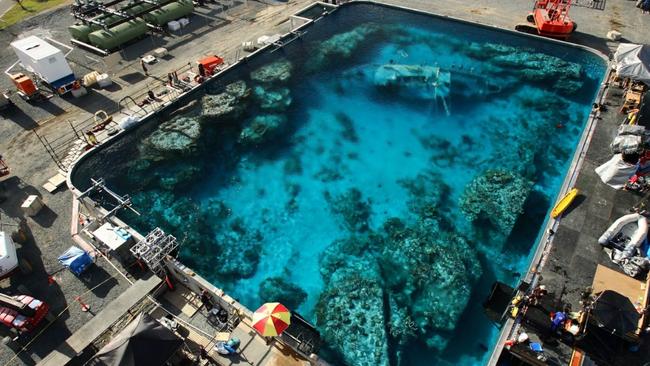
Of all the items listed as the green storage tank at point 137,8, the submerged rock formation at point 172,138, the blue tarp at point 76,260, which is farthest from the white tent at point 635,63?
the green storage tank at point 137,8

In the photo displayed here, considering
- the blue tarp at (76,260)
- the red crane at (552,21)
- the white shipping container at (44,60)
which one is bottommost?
the blue tarp at (76,260)

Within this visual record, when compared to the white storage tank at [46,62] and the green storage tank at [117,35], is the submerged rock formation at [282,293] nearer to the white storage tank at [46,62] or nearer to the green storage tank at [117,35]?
the white storage tank at [46,62]

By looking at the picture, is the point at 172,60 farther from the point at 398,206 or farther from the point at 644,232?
the point at 644,232

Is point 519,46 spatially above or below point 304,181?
above

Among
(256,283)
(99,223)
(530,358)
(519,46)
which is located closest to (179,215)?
(99,223)

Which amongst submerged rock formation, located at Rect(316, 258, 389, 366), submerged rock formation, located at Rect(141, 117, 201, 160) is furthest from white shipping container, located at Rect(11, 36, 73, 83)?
submerged rock formation, located at Rect(316, 258, 389, 366)

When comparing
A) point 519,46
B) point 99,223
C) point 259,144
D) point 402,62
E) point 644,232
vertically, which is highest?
point 519,46

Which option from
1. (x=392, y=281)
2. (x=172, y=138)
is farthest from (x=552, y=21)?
(x=172, y=138)

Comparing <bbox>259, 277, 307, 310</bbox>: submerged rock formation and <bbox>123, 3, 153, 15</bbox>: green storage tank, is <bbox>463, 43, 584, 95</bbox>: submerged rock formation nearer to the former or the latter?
<bbox>259, 277, 307, 310</bbox>: submerged rock formation
